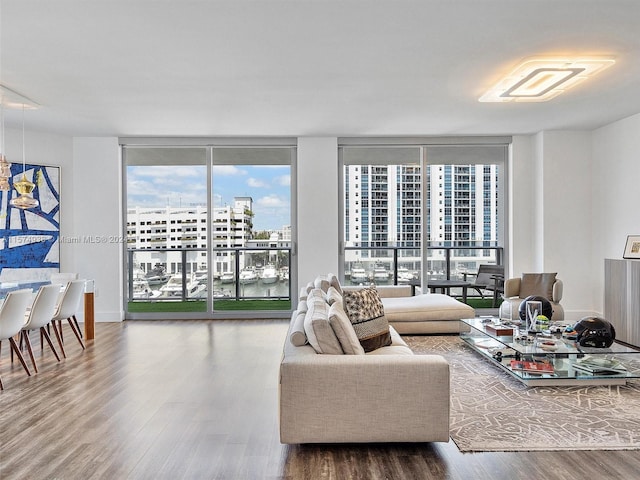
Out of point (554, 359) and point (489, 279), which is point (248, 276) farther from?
point (554, 359)

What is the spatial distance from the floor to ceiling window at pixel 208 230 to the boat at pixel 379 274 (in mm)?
1339

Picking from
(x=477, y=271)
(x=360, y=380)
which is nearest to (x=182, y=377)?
(x=360, y=380)

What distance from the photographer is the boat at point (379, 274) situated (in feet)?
25.1

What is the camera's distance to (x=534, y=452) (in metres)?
2.86

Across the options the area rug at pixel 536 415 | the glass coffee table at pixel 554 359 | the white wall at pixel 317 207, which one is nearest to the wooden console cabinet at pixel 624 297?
the glass coffee table at pixel 554 359

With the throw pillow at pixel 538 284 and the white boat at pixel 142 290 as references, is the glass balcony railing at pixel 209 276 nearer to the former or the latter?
the white boat at pixel 142 290

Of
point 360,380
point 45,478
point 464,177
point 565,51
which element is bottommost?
point 45,478

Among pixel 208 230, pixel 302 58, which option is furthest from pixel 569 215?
pixel 208 230

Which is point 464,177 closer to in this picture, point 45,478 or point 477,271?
point 477,271

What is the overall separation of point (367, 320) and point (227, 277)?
13.8ft

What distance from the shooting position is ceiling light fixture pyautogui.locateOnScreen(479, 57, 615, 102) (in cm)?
414

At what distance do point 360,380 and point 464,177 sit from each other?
551 centimetres

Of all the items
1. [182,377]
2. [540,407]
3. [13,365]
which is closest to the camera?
[540,407]

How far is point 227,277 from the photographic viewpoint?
7707 millimetres
